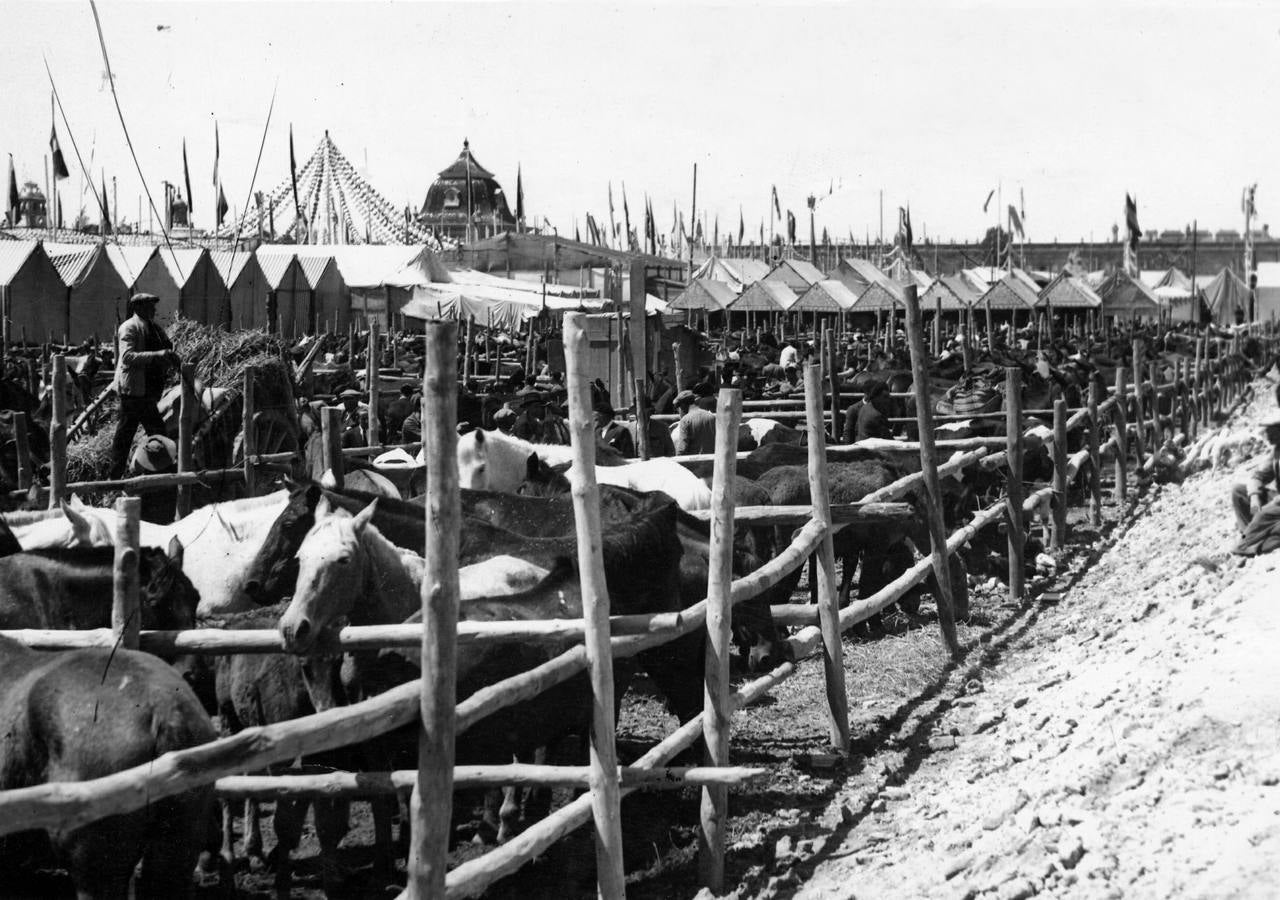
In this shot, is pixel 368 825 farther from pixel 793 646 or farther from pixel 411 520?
pixel 793 646

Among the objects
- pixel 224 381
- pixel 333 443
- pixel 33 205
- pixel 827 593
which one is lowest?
pixel 827 593

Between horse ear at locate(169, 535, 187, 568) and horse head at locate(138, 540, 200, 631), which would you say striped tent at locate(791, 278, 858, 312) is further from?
horse head at locate(138, 540, 200, 631)

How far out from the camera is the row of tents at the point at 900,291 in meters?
44.7

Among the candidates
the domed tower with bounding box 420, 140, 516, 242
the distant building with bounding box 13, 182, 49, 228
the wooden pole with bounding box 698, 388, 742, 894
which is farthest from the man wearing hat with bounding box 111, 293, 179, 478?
the domed tower with bounding box 420, 140, 516, 242

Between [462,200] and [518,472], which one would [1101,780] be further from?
[462,200]

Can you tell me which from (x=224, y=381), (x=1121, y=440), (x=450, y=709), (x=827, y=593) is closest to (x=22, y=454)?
(x=224, y=381)

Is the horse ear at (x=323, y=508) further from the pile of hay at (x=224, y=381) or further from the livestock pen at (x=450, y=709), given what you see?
the pile of hay at (x=224, y=381)

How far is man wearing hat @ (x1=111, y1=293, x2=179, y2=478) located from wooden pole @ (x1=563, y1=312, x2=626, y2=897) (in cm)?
724

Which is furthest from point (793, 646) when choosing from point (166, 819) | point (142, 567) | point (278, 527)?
point (166, 819)

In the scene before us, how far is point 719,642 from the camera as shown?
19.0 ft

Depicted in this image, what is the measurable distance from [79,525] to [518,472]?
3.59 meters

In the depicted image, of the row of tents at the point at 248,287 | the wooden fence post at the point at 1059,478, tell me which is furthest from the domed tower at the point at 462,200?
the wooden fence post at the point at 1059,478

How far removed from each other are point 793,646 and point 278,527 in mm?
2605

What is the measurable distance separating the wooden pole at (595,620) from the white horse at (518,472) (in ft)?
17.1
